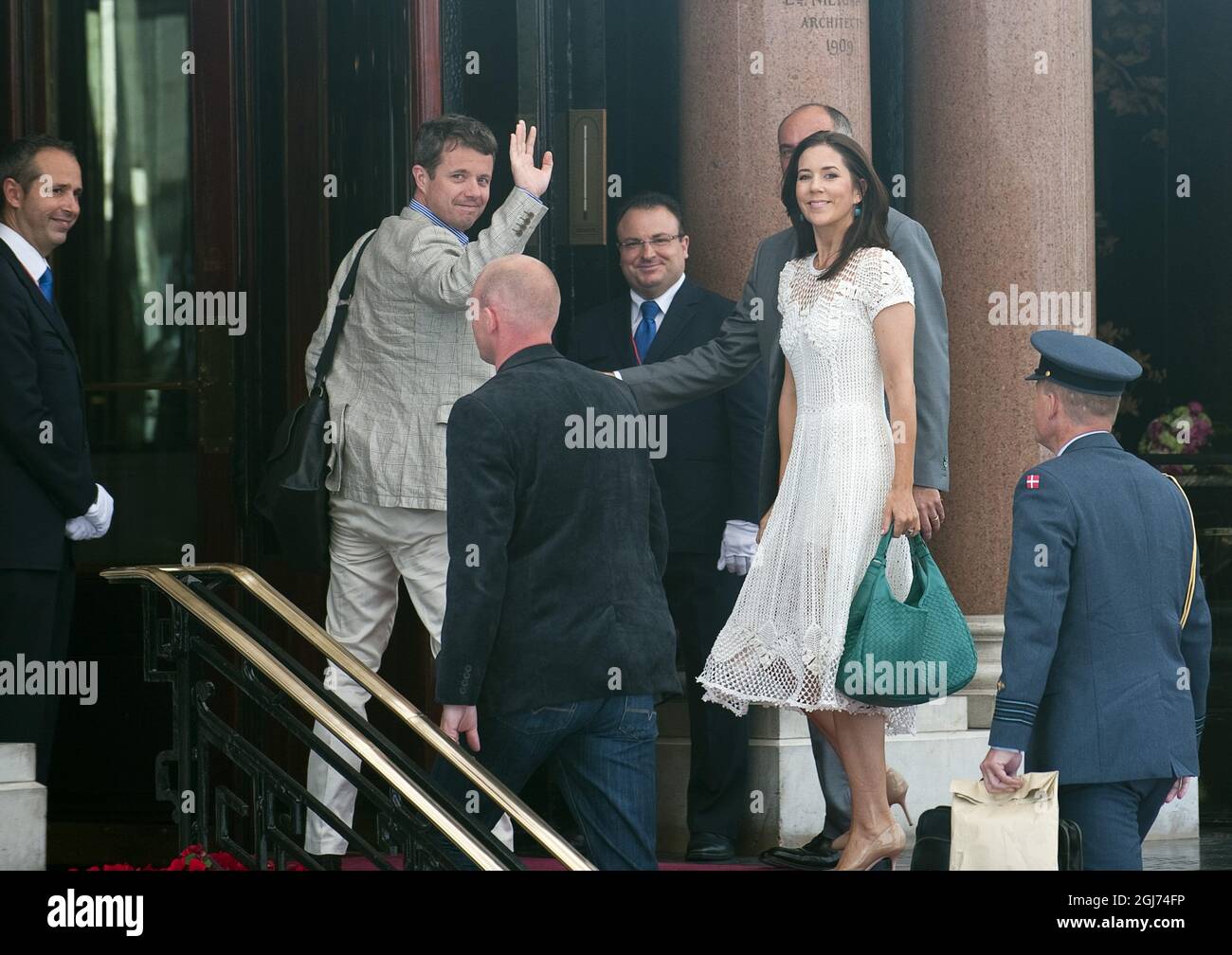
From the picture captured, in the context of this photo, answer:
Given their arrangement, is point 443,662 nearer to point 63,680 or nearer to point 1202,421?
point 63,680

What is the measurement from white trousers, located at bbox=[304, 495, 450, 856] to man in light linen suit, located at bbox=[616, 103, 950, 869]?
838 millimetres

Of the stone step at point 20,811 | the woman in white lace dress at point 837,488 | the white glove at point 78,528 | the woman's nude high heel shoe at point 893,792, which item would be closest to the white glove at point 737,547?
the woman in white lace dress at point 837,488

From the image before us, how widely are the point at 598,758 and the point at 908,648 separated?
3.79ft

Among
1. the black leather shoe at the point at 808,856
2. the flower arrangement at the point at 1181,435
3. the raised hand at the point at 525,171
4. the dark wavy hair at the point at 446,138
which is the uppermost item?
the dark wavy hair at the point at 446,138

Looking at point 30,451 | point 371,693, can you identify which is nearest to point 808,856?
point 371,693

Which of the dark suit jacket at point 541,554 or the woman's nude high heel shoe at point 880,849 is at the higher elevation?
the dark suit jacket at point 541,554

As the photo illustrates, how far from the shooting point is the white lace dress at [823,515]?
234 inches

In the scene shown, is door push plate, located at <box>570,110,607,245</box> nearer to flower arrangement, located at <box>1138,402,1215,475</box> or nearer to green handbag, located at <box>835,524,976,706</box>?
green handbag, located at <box>835,524,976,706</box>

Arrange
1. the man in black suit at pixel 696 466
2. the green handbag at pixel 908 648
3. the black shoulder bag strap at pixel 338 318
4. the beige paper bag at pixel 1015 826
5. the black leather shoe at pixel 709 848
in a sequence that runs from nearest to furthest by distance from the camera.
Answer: the beige paper bag at pixel 1015 826 < the green handbag at pixel 908 648 < the black shoulder bag strap at pixel 338 318 < the black leather shoe at pixel 709 848 < the man in black suit at pixel 696 466

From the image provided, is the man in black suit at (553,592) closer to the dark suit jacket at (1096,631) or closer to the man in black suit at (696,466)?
the dark suit jacket at (1096,631)

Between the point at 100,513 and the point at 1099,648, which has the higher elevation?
the point at 100,513

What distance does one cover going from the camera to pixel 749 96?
24.2 ft

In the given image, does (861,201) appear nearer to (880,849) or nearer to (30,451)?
(880,849)

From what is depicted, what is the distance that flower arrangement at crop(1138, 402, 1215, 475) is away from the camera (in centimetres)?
952
